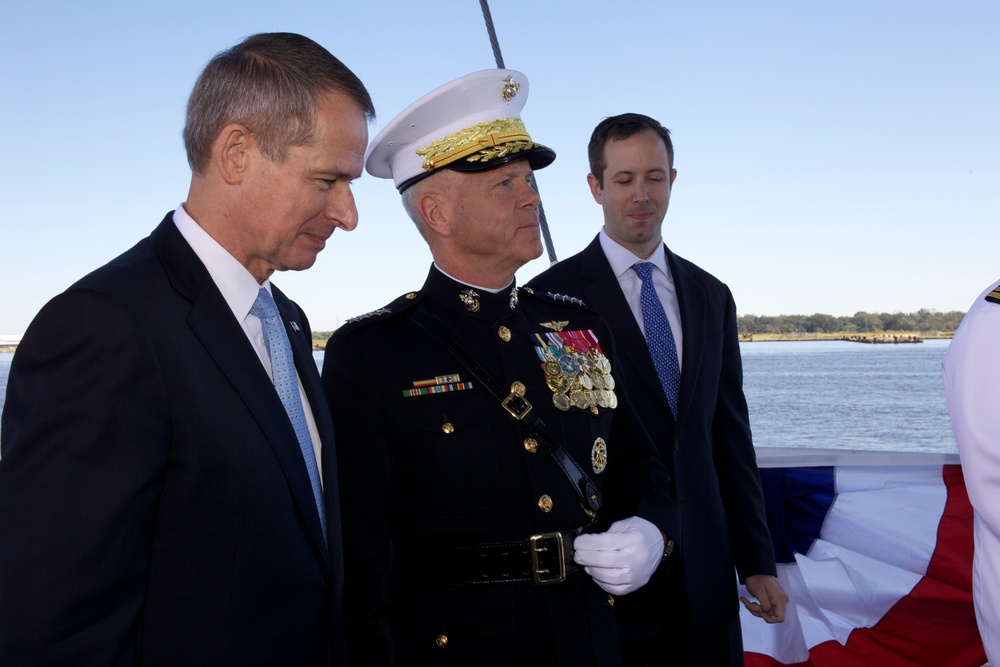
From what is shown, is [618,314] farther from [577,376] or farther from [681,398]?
[577,376]

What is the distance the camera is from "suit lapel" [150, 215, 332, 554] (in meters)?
1.43

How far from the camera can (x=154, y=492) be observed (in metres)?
1.27

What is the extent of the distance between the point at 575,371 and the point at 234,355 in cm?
99

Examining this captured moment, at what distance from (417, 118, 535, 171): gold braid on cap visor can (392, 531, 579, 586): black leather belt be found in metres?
0.99

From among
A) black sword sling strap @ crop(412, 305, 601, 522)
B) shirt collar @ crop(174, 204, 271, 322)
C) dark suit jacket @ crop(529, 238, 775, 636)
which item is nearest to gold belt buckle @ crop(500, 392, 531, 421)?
black sword sling strap @ crop(412, 305, 601, 522)

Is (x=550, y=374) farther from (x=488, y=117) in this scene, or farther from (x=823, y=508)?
(x=823, y=508)

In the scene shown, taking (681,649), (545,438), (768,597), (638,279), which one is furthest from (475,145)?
(768,597)

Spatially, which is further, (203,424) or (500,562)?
(500,562)

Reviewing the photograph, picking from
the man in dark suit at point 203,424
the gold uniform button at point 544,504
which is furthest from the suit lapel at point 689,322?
the man in dark suit at point 203,424

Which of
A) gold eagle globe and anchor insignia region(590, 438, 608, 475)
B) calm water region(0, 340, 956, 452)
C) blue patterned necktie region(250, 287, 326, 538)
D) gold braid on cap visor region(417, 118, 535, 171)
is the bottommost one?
calm water region(0, 340, 956, 452)

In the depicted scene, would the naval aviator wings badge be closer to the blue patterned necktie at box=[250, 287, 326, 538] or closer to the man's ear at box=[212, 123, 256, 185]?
the blue patterned necktie at box=[250, 287, 326, 538]

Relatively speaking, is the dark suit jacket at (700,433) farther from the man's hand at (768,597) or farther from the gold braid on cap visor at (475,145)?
the gold braid on cap visor at (475,145)

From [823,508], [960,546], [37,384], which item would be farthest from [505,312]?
[960,546]

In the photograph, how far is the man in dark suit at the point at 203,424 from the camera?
117 centimetres
